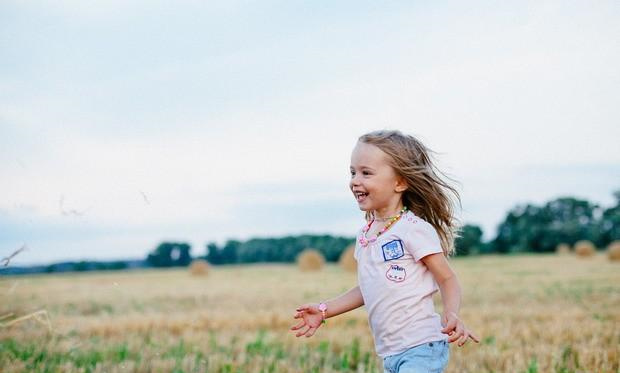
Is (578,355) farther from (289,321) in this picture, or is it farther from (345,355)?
(289,321)

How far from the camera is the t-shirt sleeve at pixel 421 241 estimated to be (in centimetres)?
300

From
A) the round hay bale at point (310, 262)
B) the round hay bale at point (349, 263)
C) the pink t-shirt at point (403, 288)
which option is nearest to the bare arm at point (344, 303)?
the pink t-shirt at point (403, 288)

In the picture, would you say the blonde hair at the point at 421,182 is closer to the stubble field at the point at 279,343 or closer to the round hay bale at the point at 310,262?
the stubble field at the point at 279,343

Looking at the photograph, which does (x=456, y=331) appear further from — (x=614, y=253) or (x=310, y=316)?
(x=614, y=253)

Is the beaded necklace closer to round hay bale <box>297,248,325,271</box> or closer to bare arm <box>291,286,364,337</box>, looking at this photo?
bare arm <box>291,286,364,337</box>

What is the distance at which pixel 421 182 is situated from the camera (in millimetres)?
3246

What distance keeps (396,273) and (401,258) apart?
7cm

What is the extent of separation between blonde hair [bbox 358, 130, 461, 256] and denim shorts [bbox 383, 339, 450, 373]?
0.58 m

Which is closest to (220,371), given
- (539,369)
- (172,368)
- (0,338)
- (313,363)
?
(172,368)

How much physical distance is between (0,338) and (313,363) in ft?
12.3

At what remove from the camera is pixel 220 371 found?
4.45 m

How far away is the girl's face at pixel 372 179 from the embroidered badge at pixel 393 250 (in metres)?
0.22

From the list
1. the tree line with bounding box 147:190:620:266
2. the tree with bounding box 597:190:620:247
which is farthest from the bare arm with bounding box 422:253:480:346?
the tree with bounding box 597:190:620:247

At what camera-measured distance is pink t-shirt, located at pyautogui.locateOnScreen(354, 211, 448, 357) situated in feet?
9.87
